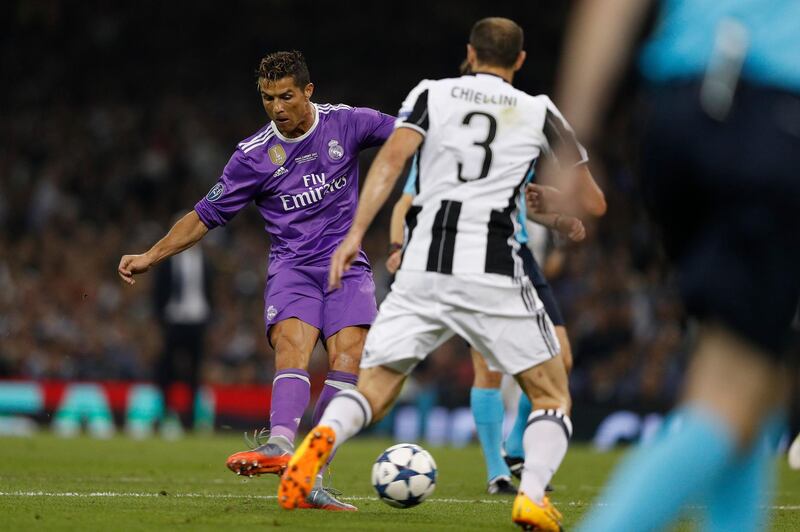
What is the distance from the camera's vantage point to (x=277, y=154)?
732 centimetres

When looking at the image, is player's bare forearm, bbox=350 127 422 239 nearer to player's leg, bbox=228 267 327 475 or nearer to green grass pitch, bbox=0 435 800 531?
green grass pitch, bbox=0 435 800 531

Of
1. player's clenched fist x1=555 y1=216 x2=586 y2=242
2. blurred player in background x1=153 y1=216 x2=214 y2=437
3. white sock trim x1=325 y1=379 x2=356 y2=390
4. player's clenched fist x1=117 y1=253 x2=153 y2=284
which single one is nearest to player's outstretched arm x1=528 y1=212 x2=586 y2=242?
player's clenched fist x1=555 y1=216 x2=586 y2=242

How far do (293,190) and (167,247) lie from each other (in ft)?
2.36

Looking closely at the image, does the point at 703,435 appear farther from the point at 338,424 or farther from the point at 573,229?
the point at 573,229

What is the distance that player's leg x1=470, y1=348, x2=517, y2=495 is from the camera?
27.5 ft

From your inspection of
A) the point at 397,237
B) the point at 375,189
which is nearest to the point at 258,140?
the point at 397,237

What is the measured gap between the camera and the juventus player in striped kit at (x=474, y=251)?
5.51 meters

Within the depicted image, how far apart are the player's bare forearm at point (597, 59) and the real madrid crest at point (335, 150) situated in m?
4.25

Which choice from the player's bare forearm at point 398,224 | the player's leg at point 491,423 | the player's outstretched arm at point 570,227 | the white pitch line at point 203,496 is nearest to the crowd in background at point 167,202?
the player's leg at point 491,423

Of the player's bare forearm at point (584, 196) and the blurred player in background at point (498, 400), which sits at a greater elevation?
the player's bare forearm at point (584, 196)

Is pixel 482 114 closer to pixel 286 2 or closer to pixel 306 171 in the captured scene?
pixel 306 171

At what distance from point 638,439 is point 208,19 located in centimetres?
1209

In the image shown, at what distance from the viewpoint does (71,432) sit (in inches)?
646

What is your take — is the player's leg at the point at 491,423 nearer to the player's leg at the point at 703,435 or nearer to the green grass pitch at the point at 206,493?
the green grass pitch at the point at 206,493
